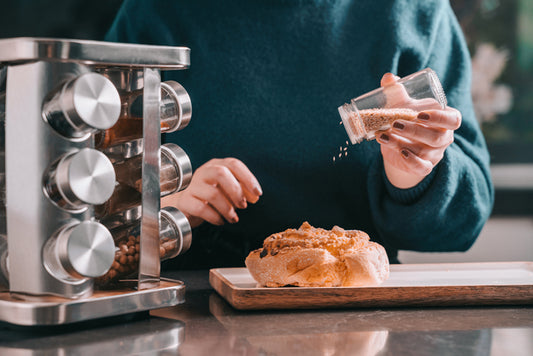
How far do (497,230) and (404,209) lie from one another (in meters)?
1.56

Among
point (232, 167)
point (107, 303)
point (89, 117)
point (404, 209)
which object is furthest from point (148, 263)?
point (404, 209)

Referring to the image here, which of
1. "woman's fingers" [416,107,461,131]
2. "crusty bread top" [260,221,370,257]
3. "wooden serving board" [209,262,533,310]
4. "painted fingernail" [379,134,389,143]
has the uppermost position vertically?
"woman's fingers" [416,107,461,131]

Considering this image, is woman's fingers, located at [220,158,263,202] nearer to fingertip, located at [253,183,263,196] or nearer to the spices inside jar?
fingertip, located at [253,183,263,196]

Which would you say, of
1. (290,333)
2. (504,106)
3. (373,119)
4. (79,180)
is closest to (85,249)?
(79,180)

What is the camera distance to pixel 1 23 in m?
2.03

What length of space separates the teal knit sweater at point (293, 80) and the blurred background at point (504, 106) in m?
1.29

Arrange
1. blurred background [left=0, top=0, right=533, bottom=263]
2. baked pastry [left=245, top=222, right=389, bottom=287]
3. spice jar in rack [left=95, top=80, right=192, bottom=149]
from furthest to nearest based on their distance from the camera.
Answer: blurred background [left=0, top=0, right=533, bottom=263]
baked pastry [left=245, top=222, right=389, bottom=287]
spice jar in rack [left=95, top=80, right=192, bottom=149]

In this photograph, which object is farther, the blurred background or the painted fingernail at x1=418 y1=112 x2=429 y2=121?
the blurred background

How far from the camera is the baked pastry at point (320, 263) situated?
0.84 metres

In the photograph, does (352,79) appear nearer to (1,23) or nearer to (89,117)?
(89,117)

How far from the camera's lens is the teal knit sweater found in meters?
1.37

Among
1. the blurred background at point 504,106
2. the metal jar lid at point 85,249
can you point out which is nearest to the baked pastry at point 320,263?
the metal jar lid at point 85,249

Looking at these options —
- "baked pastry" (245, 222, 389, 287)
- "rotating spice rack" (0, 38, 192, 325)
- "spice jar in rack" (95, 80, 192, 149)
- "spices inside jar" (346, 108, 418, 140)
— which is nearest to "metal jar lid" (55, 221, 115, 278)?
"rotating spice rack" (0, 38, 192, 325)

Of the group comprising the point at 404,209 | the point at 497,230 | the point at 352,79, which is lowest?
the point at 497,230
